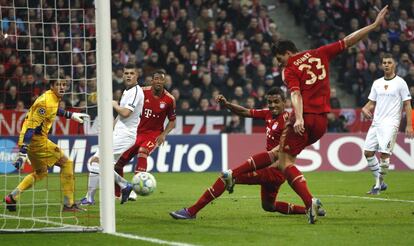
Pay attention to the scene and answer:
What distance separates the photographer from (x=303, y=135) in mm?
10445

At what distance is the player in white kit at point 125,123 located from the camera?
1334 centimetres

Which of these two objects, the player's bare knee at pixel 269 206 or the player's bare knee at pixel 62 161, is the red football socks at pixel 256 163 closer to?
the player's bare knee at pixel 269 206

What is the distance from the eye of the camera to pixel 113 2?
2658cm

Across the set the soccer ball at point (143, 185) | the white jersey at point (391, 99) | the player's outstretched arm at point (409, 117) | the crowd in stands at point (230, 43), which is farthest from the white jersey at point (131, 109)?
the crowd in stands at point (230, 43)

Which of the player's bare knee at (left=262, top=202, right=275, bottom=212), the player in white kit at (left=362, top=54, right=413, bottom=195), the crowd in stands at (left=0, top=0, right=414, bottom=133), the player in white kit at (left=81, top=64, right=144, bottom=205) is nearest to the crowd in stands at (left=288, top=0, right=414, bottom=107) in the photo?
the crowd in stands at (left=0, top=0, right=414, bottom=133)

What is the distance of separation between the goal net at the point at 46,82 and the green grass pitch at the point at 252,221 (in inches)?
8.7

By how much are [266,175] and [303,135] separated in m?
0.92

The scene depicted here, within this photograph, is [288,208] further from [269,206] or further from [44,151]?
[44,151]

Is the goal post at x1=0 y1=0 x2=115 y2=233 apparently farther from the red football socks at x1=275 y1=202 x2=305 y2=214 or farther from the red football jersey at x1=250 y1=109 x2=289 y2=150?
the red football socks at x1=275 y1=202 x2=305 y2=214

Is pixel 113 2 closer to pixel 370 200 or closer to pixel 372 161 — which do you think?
pixel 372 161

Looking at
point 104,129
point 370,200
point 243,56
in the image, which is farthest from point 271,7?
point 104,129

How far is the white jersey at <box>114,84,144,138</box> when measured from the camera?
44.3 feet

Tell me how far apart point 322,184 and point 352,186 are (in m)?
0.75

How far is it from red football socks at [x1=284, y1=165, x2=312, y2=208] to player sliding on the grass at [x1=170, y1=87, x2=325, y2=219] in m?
0.60
